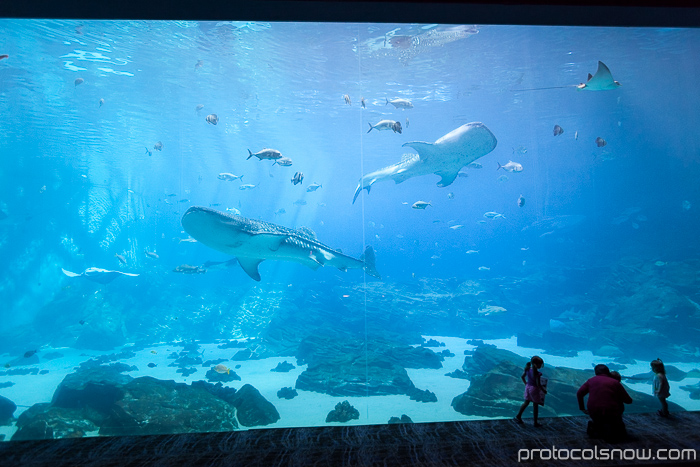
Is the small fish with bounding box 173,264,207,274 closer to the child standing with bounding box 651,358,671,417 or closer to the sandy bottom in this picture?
the sandy bottom

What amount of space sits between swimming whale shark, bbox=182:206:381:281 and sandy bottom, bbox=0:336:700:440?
389 centimetres

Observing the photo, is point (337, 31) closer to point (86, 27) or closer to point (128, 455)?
point (86, 27)

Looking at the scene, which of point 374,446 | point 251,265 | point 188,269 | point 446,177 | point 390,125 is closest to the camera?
point 374,446

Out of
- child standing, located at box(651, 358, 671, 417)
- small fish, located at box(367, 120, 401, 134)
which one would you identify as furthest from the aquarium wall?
child standing, located at box(651, 358, 671, 417)

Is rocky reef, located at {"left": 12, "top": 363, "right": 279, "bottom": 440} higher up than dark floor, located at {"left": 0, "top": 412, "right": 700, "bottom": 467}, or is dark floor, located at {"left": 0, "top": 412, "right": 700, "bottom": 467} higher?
dark floor, located at {"left": 0, "top": 412, "right": 700, "bottom": 467}

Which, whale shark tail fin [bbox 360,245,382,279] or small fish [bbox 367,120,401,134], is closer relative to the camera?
small fish [bbox 367,120,401,134]

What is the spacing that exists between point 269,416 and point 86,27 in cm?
1650

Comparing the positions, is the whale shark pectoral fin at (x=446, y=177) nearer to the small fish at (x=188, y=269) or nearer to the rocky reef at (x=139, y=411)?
the rocky reef at (x=139, y=411)

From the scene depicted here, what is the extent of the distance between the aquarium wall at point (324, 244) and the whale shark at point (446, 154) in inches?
3.7

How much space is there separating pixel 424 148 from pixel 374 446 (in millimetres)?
9343

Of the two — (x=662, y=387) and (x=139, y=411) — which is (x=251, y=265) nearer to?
(x=139, y=411)

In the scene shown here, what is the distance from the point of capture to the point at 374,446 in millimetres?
3621

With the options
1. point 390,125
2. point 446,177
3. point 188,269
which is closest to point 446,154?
point 446,177

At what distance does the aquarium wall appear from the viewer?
861 centimetres
